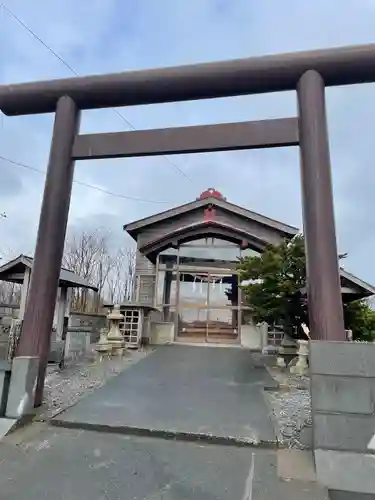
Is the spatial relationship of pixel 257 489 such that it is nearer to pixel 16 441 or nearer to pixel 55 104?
pixel 16 441

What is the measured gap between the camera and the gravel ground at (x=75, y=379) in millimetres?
4344

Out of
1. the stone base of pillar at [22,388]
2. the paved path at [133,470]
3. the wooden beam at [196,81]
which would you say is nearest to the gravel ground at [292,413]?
the paved path at [133,470]

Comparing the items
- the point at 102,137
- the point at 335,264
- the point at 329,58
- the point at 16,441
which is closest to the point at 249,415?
the point at 335,264

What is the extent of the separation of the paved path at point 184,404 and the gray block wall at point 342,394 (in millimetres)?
595

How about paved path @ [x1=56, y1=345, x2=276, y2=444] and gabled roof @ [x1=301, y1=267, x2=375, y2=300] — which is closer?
paved path @ [x1=56, y1=345, x2=276, y2=444]

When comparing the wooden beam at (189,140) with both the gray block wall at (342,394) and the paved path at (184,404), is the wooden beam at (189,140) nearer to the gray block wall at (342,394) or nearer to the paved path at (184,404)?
the gray block wall at (342,394)

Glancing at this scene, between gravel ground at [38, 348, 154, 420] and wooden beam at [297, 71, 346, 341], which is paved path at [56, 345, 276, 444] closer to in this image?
gravel ground at [38, 348, 154, 420]

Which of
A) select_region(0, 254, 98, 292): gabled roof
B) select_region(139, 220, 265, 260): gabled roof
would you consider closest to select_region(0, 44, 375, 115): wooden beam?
select_region(0, 254, 98, 292): gabled roof

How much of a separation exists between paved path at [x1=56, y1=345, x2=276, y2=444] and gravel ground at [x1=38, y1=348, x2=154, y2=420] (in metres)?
0.18

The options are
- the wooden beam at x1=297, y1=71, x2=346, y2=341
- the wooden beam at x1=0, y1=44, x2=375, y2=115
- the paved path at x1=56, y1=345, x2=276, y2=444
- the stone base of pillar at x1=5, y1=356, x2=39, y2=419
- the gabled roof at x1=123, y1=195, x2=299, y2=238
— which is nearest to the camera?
the wooden beam at x1=297, y1=71, x2=346, y2=341

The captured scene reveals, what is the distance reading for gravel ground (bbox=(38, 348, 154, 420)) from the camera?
4344 millimetres

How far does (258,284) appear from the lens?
859cm

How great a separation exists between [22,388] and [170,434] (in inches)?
67.2

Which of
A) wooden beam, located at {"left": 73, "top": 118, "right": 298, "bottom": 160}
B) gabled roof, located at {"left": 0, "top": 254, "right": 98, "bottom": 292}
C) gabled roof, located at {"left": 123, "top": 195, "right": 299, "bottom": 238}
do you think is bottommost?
gabled roof, located at {"left": 0, "top": 254, "right": 98, "bottom": 292}
